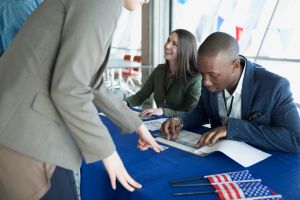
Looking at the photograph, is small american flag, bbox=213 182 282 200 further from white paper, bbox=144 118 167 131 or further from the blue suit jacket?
white paper, bbox=144 118 167 131

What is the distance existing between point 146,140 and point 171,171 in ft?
0.64

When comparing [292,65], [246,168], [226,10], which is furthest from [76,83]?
[226,10]

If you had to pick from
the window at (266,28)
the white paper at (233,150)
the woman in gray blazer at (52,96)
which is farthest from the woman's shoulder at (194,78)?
the woman in gray blazer at (52,96)

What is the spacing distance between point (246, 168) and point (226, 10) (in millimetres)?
3178

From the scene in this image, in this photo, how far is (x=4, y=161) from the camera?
756 millimetres

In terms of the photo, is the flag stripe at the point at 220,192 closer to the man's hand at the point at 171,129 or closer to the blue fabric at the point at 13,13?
the man's hand at the point at 171,129

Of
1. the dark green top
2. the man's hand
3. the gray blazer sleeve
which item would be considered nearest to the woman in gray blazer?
the gray blazer sleeve

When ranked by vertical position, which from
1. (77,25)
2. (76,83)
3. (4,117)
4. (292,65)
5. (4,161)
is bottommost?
(292,65)

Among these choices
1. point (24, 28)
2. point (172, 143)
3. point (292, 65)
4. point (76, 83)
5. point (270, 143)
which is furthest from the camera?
point (292, 65)

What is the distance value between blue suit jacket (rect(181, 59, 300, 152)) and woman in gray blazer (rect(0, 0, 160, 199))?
66cm

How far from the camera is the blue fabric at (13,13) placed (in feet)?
3.98

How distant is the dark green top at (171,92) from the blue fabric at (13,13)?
1.08m

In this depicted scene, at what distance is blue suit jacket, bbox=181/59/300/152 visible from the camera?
3.84 ft

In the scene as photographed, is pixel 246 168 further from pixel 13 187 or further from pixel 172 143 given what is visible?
pixel 13 187
